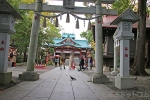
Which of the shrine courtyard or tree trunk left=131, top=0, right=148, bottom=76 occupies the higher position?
tree trunk left=131, top=0, right=148, bottom=76

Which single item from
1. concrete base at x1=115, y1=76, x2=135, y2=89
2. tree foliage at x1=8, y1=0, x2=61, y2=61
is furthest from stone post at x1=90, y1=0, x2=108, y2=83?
tree foliage at x1=8, y1=0, x2=61, y2=61

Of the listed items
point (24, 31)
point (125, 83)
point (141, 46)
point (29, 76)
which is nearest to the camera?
point (125, 83)

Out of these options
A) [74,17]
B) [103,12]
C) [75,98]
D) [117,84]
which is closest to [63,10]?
[74,17]

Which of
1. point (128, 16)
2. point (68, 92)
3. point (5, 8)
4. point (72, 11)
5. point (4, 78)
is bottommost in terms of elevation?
point (68, 92)

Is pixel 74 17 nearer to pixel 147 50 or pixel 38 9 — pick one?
pixel 38 9

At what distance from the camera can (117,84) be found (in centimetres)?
705

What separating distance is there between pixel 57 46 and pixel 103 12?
31771 millimetres

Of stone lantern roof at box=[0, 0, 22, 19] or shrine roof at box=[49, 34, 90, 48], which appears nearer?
stone lantern roof at box=[0, 0, 22, 19]

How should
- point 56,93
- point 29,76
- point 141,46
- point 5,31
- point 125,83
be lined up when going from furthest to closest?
point 141,46
point 29,76
point 5,31
point 125,83
point 56,93

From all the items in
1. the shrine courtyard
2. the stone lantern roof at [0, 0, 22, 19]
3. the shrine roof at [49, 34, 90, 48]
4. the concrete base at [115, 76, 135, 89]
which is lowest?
the shrine courtyard

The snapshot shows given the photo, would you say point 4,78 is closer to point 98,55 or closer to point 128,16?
point 98,55

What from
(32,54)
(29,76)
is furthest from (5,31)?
(29,76)

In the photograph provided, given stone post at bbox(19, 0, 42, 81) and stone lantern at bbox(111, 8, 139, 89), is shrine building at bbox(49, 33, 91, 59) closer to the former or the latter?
stone post at bbox(19, 0, 42, 81)

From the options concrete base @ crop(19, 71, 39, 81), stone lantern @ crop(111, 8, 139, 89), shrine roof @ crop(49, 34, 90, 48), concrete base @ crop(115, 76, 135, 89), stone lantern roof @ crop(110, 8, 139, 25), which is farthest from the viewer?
shrine roof @ crop(49, 34, 90, 48)
